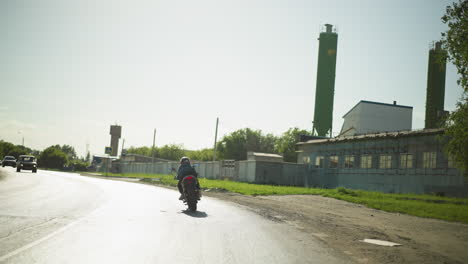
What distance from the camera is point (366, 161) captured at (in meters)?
38.3

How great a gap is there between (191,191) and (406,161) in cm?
2554

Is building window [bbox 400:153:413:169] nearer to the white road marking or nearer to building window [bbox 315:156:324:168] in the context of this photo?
building window [bbox 315:156:324:168]

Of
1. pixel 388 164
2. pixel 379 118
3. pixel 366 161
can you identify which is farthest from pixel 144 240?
pixel 379 118

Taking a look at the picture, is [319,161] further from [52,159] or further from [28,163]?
[52,159]

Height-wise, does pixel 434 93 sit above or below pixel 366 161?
above

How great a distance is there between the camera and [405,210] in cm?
1686

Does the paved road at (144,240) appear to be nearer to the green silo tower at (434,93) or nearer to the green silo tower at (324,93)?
the green silo tower at (434,93)

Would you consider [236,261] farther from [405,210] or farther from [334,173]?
[334,173]

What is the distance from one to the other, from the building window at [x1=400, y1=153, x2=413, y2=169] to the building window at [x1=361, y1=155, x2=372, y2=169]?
3932mm

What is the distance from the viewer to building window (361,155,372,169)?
37.8 meters

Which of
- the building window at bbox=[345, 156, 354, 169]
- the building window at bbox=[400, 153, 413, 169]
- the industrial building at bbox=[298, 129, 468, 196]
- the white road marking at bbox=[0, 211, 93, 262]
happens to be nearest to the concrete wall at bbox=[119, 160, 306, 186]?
the industrial building at bbox=[298, 129, 468, 196]

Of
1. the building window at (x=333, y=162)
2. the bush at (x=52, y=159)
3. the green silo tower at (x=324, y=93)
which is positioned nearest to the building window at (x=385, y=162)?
the building window at (x=333, y=162)

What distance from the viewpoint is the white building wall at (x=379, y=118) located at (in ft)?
177

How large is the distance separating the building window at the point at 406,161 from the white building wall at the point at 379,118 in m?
19.8
